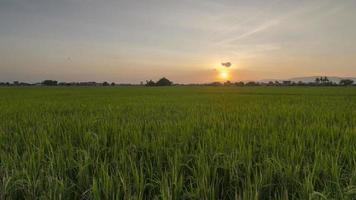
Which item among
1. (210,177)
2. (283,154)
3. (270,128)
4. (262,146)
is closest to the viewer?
(210,177)

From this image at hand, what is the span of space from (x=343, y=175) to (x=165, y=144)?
2.07 m

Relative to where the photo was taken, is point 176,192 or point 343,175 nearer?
point 176,192

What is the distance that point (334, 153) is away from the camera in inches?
134

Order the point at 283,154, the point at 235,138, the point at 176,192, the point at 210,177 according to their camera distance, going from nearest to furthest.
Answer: the point at 176,192
the point at 210,177
the point at 283,154
the point at 235,138

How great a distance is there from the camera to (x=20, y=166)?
3.07 m

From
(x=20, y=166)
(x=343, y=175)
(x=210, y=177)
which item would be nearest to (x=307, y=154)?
(x=343, y=175)

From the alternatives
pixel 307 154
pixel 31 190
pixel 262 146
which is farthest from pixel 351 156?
pixel 31 190

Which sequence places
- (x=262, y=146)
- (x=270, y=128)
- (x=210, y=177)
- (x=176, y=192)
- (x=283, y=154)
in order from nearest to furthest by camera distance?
(x=176, y=192) < (x=210, y=177) < (x=283, y=154) < (x=262, y=146) < (x=270, y=128)

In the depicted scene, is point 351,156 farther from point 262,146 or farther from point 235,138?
point 235,138

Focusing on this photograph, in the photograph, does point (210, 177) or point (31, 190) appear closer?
point (31, 190)

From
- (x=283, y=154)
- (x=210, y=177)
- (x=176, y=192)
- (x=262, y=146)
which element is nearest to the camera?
(x=176, y=192)

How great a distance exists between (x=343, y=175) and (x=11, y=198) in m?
3.10

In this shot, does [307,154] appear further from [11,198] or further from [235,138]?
[11,198]

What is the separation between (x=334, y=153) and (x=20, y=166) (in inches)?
144
